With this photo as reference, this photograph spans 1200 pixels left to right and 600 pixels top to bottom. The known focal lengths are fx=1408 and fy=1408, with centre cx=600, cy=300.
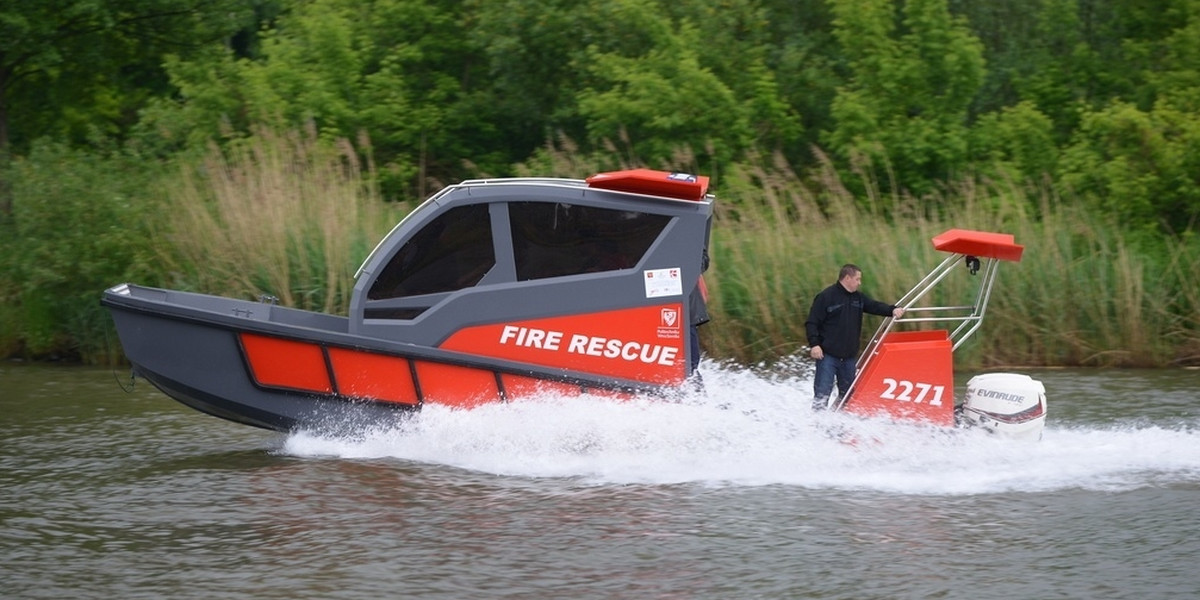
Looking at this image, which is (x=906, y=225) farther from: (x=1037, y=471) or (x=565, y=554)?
(x=565, y=554)

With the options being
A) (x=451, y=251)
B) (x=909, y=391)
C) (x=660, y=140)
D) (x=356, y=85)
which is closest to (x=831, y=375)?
(x=909, y=391)

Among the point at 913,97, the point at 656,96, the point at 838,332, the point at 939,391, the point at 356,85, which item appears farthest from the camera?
the point at 356,85

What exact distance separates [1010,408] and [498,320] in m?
3.28

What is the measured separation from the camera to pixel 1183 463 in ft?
29.5

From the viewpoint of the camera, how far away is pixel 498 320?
9062mm

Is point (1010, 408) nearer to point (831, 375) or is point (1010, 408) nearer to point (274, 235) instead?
point (831, 375)

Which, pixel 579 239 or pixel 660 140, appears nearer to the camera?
pixel 579 239

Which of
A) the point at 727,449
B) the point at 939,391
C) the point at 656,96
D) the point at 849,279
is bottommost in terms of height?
the point at 727,449

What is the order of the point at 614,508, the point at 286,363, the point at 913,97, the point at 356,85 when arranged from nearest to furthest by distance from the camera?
the point at 614,508 < the point at 286,363 < the point at 913,97 < the point at 356,85

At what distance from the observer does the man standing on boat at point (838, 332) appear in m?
9.25

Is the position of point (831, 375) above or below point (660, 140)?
below

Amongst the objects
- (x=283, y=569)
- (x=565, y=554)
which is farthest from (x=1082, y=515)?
(x=283, y=569)

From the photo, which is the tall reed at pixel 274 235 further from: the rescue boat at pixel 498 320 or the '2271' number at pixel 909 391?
the '2271' number at pixel 909 391

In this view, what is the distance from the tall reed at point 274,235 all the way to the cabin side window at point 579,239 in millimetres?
5013
